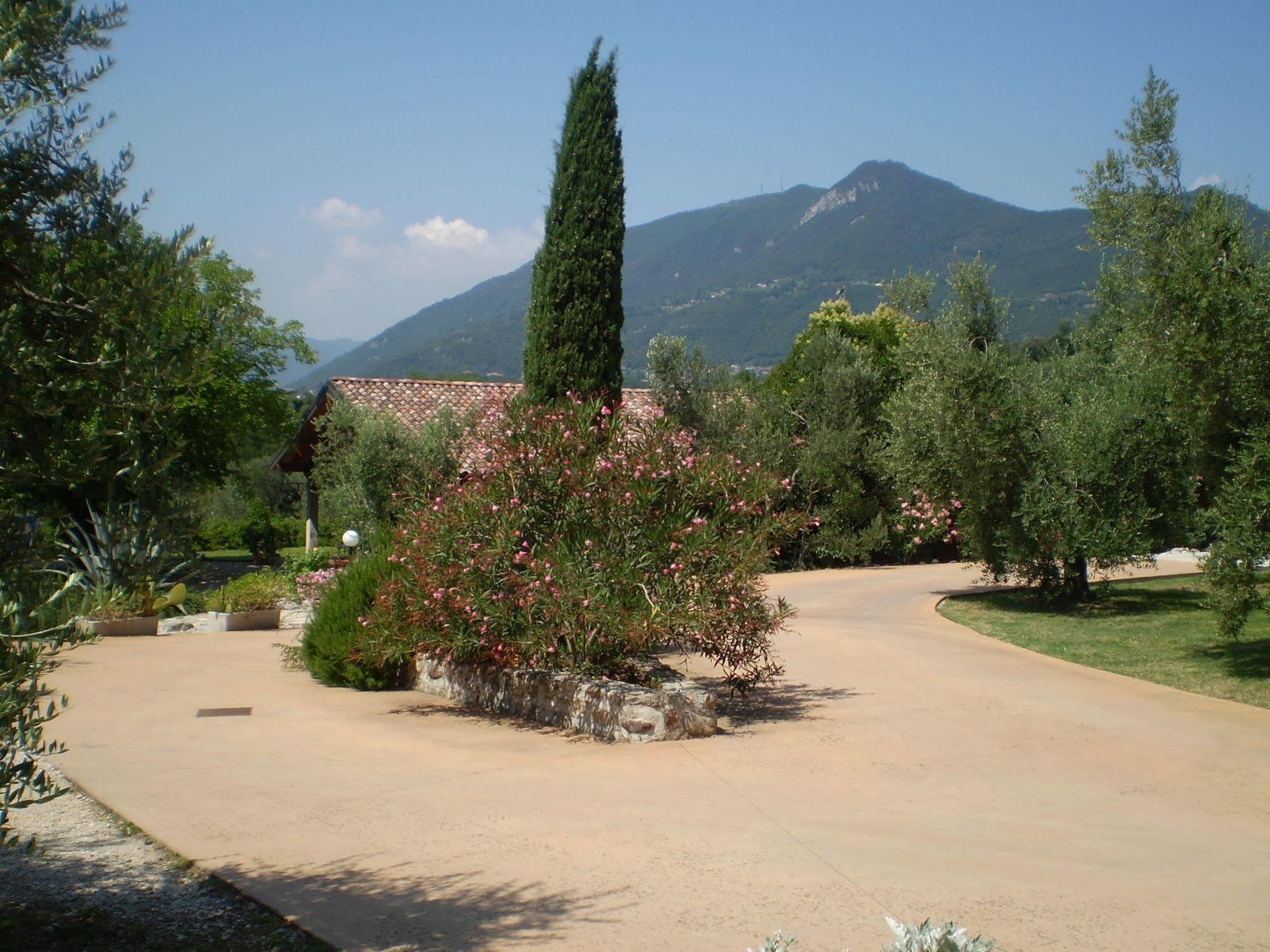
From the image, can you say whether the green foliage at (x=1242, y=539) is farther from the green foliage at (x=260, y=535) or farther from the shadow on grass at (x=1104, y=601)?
the green foliage at (x=260, y=535)

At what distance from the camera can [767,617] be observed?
31.6 feet

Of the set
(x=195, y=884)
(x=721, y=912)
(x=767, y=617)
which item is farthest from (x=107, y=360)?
(x=767, y=617)

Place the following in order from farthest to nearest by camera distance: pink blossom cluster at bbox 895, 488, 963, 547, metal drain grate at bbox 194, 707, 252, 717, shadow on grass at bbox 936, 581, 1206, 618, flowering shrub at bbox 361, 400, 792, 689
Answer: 1. pink blossom cluster at bbox 895, 488, 963, 547
2. shadow on grass at bbox 936, 581, 1206, 618
3. metal drain grate at bbox 194, 707, 252, 717
4. flowering shrub at bbox 361, 400, 792, 689

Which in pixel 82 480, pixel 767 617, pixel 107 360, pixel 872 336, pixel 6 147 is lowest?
pixel 767 617

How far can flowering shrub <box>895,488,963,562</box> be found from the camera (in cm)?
2248

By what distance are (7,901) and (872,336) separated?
1328 inches

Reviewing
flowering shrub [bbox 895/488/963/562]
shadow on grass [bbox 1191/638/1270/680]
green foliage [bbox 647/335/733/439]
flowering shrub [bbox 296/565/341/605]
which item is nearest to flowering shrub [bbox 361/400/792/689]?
flowering shrub [bbox 296/565/341/605]

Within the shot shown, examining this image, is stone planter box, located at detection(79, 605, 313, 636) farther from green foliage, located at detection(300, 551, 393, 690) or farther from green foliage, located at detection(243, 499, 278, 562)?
green foliage, located at detection(243, 499, 278, 562)

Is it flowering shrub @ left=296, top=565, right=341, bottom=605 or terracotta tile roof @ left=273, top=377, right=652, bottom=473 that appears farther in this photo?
terracotta tile roof @ left=273, top=377, right=652, bottom=473

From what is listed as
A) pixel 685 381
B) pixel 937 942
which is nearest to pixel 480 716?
pixel 937 942

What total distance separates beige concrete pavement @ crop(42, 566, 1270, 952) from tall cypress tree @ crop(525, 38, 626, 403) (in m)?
7.19

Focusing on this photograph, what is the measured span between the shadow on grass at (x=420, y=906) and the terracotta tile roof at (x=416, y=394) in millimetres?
19110

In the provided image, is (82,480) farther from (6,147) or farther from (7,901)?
(7,901)

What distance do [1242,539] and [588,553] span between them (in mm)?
6231
